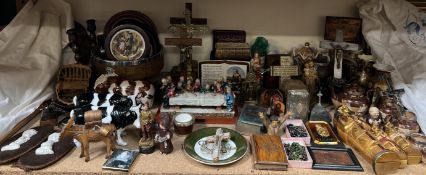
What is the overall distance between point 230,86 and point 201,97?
0.13m

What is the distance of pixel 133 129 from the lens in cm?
112

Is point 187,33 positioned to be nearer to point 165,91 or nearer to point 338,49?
point 165,91

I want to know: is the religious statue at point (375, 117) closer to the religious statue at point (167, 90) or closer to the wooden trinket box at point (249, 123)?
the wooden trinket box at point (249, 123)

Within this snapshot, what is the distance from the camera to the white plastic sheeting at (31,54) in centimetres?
117

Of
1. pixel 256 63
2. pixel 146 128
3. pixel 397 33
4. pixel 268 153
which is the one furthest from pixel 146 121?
pixel 397 33

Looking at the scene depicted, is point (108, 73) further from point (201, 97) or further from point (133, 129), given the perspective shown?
point (201, 97)

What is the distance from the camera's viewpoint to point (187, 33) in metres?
1.27

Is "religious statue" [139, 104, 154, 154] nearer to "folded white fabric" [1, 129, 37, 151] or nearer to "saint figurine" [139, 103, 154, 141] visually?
"saint figurine" [139, 103, 154, 141]

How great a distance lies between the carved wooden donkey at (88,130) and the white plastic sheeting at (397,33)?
0.96 meters

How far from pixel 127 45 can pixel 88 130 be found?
0.34 m

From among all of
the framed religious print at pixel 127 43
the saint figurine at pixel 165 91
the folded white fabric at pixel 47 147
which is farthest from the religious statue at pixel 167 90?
the folded white fabric at pixel 47 147

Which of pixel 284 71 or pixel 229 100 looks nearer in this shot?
pixel 229 100

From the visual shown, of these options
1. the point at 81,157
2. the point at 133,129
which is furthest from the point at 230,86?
the point at 81,157

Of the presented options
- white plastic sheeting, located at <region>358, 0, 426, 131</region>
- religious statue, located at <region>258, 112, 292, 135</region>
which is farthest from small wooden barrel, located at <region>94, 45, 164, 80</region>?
white plastic sheeting, located at <region>358, 0, 426, 131</region>
